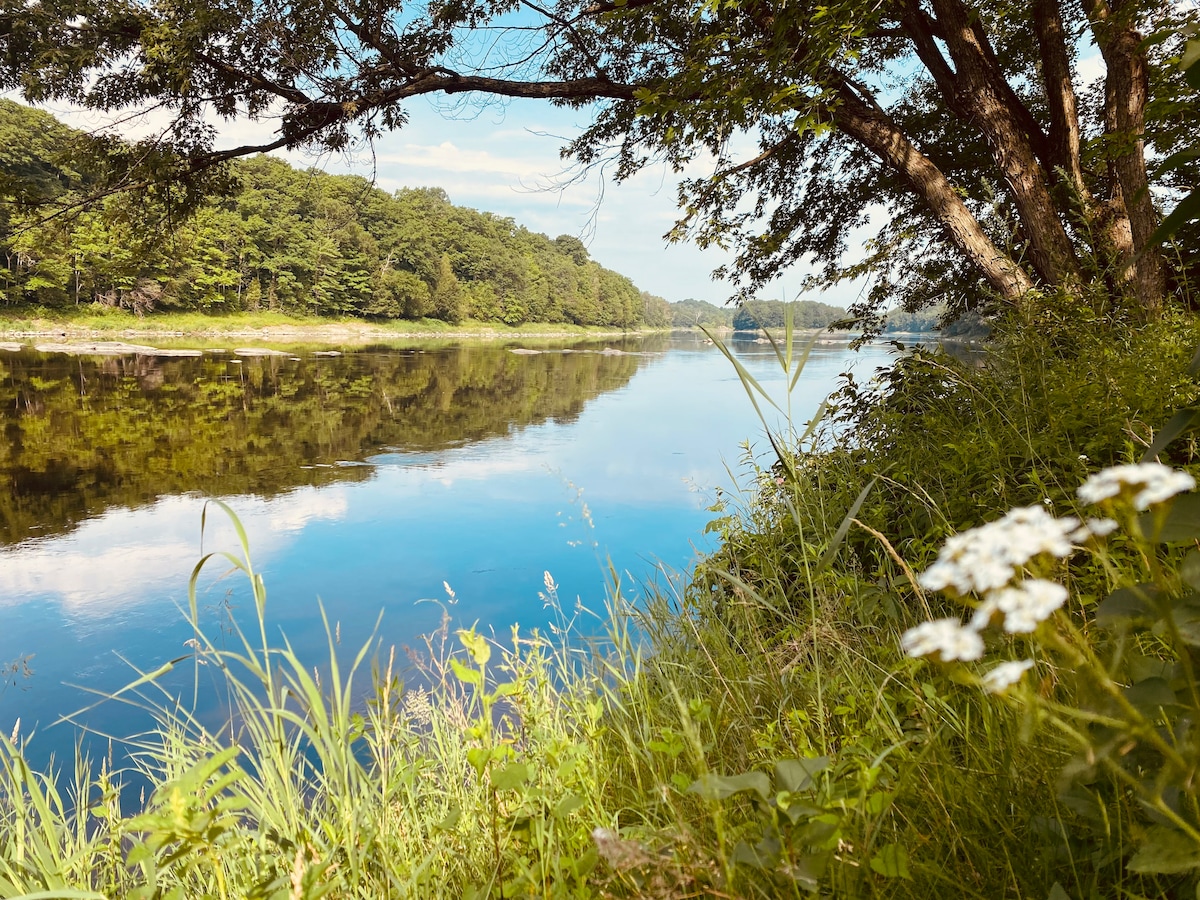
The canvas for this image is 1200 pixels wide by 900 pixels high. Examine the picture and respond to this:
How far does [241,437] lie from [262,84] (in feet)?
20.8

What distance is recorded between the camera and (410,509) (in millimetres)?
7504

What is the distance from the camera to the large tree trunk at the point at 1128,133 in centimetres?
472

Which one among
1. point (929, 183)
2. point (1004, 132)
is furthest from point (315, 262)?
point (1004, 132)

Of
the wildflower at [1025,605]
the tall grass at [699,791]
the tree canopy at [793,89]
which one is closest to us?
the wildflower at [1025,605]

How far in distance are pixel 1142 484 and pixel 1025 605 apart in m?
0.19

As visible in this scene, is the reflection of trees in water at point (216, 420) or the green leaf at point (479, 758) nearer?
the green leaf at point (479, 758)

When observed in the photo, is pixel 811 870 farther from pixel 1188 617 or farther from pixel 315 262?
pixel 315 262

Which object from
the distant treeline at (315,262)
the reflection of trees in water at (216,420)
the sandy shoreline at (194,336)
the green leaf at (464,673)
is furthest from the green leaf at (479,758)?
the sandy shoreline at (194,336)

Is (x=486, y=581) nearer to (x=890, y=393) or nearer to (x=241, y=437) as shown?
(x=890, y=393)

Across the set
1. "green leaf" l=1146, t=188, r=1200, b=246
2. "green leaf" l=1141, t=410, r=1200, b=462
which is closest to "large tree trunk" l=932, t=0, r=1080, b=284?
"green leaf" l=1146, t=188, r=1200, b=246

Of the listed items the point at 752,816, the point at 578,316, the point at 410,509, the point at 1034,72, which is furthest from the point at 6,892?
the point at 578,316

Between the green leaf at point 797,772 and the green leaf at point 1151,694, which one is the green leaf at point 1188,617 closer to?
the green leaf at point 1151,694

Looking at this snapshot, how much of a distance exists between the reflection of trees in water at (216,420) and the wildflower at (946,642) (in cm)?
814

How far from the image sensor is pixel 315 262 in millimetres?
55594
